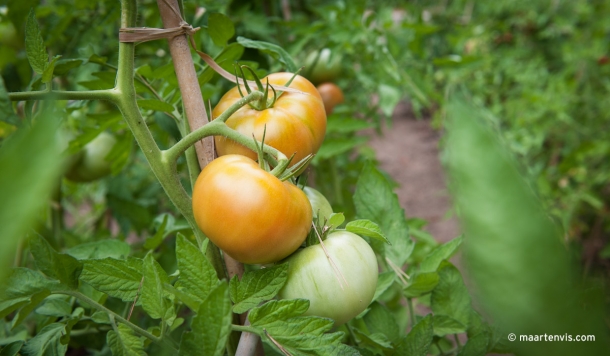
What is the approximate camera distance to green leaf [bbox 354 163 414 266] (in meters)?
0.53

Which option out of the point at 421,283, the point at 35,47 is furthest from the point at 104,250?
the point at 421,283

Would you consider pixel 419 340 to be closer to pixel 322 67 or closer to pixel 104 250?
pixel 104 250

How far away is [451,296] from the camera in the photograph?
0.52 m

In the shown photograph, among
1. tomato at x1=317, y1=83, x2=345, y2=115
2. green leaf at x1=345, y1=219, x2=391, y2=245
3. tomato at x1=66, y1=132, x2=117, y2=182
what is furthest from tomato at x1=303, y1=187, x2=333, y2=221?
tomato at x1=66, y1=132, x2=117, y2=182

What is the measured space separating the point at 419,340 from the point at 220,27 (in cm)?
40

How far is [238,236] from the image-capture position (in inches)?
13.9

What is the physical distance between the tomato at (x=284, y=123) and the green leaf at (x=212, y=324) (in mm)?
166

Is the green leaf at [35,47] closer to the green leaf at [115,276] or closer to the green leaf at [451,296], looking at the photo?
the green leaf at [115,276]

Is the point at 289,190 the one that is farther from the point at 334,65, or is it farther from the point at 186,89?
the point at 334,65

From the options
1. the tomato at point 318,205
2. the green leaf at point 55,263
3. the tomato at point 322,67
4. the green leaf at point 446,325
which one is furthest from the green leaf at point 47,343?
the tomato at point 322,67

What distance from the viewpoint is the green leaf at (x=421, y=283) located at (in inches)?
19.2

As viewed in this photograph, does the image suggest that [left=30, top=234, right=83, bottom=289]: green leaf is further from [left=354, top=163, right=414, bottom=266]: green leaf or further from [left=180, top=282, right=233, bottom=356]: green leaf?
[left=354, top=163, right=414, bottom=266]: green leaf

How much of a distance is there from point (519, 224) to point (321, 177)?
1.03m

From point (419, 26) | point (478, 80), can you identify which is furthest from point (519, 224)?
point (478, 80)
